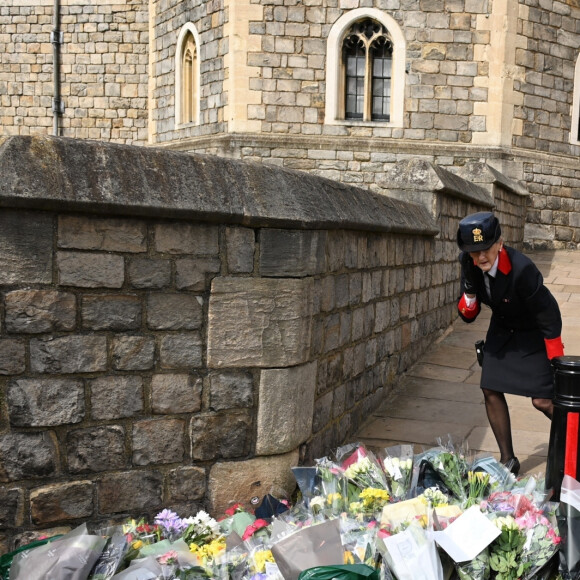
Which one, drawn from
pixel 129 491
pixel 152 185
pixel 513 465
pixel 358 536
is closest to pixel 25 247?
pixel 152 185

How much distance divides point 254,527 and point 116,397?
83 centimetres

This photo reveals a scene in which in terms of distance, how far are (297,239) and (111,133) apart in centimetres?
1530

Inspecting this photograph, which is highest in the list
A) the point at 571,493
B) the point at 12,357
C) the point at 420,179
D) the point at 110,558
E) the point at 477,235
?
the point at 420,179

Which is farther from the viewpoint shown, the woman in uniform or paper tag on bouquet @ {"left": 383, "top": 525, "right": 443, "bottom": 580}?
the woman in uniform

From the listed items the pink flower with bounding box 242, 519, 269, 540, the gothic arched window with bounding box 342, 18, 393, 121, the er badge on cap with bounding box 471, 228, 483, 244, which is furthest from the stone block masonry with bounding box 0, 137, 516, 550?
the gothic arched window with bounding box 342, 18, 393, 121

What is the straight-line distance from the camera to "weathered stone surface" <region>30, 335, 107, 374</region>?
10.5 feet

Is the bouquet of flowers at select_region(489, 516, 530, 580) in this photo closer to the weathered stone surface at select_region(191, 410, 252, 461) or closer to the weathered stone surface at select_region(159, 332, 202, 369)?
the weathered stone surface at select_region(191, 410, 252, 461)

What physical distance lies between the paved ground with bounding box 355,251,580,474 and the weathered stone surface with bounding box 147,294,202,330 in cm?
168

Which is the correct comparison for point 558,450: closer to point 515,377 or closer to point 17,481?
point 515,377

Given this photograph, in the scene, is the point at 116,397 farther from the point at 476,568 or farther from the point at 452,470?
the point at 476,568

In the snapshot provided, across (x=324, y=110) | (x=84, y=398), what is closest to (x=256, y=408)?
(x=84, y=398)

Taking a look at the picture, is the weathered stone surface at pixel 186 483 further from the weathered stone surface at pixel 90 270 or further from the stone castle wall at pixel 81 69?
the stone castle wall at pixel 81 69

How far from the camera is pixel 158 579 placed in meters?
2.78

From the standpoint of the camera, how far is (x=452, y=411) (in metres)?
5.26
